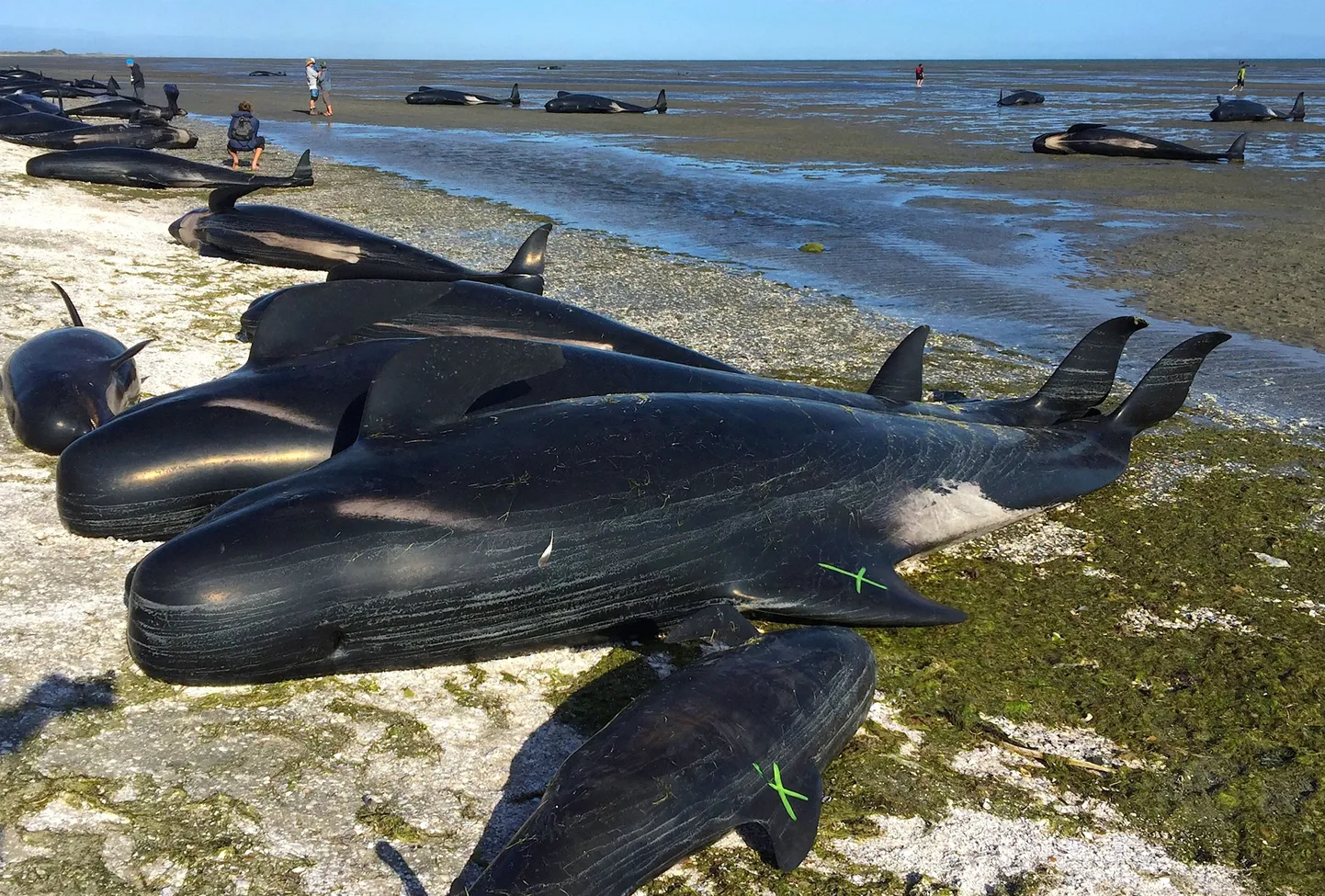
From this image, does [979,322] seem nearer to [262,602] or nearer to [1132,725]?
[1132,725]

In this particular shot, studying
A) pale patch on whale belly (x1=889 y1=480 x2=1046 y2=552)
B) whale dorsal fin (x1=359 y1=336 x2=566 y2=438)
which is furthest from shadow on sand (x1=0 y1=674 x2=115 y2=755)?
pale patch on whale belly (x1=889 y1=480 x2=1046 y2=552)

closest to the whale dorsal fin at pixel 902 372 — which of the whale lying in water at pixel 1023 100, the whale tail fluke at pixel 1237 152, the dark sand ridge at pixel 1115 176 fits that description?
the dark sand ridge at pixel 1115 176

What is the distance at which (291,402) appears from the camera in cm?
489

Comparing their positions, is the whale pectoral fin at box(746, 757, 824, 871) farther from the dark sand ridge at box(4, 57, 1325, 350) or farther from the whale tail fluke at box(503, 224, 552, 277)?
the dark sand ridge at box(4, 57, 1325, 350)

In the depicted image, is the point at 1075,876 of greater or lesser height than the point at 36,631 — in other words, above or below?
below

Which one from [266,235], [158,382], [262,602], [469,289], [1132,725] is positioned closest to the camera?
[262,602]

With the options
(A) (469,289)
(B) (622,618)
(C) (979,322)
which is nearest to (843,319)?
(C) (979,322)

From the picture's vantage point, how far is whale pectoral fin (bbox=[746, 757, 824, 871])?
120 inches

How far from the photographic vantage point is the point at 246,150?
2077 centimetres

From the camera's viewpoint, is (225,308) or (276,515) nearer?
(276,515)

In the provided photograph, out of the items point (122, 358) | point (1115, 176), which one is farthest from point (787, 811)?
point (1115, 176)

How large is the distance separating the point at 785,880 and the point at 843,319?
7152 millimetres

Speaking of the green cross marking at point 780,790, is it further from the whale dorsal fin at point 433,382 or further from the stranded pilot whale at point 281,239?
the stranded pilot whale at point 281,239

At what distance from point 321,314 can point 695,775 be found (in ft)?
11.2
